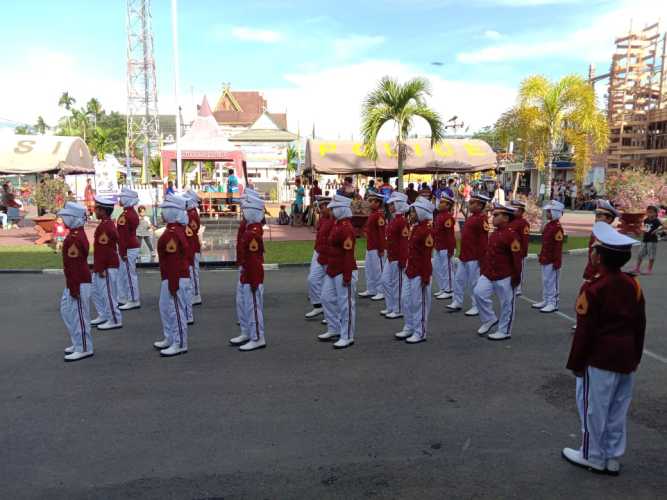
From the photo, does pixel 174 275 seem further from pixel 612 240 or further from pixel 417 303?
pixel 612 240

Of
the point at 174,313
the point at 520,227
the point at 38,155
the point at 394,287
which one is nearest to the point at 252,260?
the point at 174,313

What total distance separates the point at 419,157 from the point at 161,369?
1719 centimetres

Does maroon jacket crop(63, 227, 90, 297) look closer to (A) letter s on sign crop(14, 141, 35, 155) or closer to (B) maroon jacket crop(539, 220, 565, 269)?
(B) maroon jacket crop(539, 220, 565, 269)

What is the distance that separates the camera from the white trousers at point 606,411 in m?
4.05

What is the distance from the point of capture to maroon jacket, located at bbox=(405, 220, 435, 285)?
294 inches

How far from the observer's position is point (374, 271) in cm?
1036

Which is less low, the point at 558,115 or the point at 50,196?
the point at 558,115

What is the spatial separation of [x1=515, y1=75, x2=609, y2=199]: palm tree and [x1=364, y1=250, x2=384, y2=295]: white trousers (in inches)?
499

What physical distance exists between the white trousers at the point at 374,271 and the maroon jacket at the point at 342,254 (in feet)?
9.94

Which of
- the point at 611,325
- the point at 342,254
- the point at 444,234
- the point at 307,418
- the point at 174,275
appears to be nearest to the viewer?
the point at 611,325

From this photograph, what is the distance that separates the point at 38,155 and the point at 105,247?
16.8 metres

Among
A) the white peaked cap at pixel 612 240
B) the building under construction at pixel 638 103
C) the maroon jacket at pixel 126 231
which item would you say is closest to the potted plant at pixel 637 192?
the building under construction at pixel 638 103

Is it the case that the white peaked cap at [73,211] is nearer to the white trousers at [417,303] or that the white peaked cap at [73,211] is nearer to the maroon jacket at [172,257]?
the maroon jacket at [172,257]

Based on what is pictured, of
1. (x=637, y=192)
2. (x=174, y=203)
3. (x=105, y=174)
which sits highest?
(x=105, y=174)
